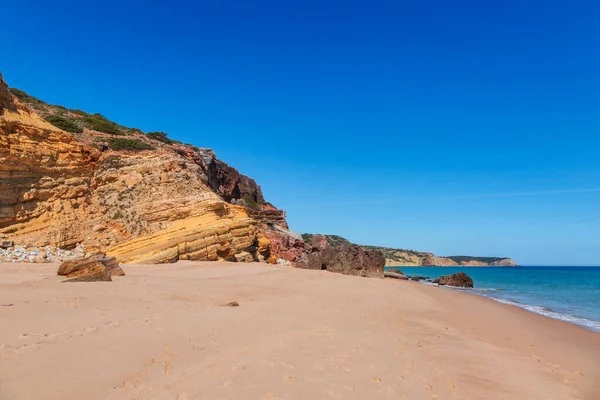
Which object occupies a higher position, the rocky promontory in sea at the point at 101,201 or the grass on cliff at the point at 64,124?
the grass on cliff at the point at 64,124

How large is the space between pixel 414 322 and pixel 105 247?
16.6 metres

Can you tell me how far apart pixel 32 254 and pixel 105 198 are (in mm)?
6097

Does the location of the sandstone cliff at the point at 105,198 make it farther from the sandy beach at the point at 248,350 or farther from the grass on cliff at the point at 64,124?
the sandy beach at the point at 248,350

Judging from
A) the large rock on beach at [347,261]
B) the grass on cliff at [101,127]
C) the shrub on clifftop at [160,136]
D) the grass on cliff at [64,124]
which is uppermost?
the shrub on clifftop at [160,136]

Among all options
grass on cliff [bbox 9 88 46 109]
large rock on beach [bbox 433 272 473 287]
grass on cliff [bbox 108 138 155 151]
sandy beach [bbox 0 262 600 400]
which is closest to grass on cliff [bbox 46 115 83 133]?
grass on cliff [bbox 108 138 155 151]

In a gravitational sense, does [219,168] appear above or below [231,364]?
above

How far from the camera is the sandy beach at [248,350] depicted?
14.5ft

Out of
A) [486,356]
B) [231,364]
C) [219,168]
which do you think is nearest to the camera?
[231,364]

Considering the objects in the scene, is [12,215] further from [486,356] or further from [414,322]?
[486,356]

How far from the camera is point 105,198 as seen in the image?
2236 cm

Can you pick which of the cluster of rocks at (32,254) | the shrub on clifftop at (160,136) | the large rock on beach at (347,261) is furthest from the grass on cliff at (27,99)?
the large rock on beach at (347,261)

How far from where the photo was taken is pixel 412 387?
5.42 metres

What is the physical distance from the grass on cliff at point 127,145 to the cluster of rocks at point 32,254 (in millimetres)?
9259

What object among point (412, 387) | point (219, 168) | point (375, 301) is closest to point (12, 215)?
point (375, 301)
